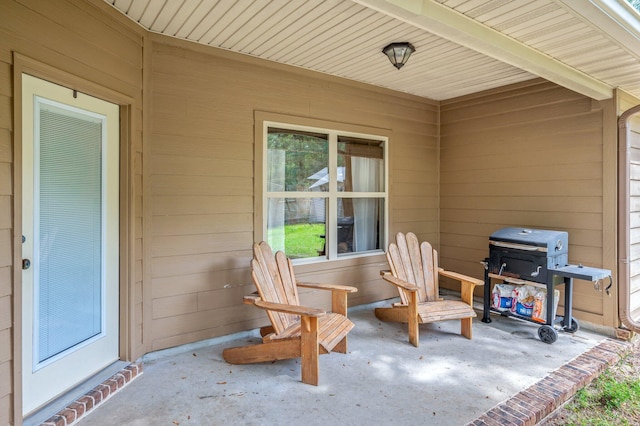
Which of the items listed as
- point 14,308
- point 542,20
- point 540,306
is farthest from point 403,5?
point 540,306

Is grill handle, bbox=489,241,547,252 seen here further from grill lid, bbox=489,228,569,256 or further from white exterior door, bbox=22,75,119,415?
white exterior door, bbox=22,75,119,415

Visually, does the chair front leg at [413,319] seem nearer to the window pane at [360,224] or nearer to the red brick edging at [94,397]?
the window pane at [360,224]

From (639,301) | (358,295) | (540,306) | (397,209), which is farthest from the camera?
(397,209)

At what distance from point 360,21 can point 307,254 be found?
2294 mm

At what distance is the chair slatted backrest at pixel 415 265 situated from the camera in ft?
12.7

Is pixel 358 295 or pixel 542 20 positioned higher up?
pixel 542 20

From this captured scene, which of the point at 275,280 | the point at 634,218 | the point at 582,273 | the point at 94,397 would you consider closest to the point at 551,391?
the point at 582,273

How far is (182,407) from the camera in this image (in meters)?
2.40

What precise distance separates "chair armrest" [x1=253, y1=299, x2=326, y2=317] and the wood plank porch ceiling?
1.93 meters

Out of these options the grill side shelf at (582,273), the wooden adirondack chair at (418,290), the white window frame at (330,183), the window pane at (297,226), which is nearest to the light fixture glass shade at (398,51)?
the white window frame at (330,183)

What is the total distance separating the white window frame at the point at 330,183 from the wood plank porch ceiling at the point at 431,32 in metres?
0.60

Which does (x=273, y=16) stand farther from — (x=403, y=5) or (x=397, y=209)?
(x=397, y=209)

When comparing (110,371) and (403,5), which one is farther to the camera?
(110,371)

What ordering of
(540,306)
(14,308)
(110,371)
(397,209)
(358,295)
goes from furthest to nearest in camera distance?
(397,209) < (358,295) < (540,306) < (110,371) < (14,308)
